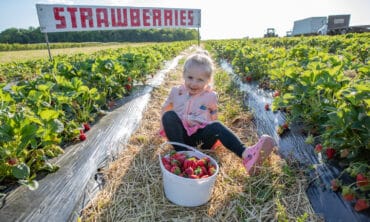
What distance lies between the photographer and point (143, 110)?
14.0ft

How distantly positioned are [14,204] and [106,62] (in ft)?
9.92

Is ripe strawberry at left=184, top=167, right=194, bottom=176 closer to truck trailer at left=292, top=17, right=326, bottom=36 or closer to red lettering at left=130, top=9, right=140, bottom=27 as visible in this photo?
red lettering at left=130, top=9, right=140, bottom=27

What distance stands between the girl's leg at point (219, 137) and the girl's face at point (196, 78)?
1.31 ft

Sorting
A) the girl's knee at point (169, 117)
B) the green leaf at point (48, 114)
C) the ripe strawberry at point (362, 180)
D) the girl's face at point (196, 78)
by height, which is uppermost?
the girl's face at point (196, 78)

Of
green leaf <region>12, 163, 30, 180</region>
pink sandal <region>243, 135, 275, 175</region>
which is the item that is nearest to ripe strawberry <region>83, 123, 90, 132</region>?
green leaf <region>12, 163, 30, 180</region>

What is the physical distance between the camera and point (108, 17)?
857 centimetres

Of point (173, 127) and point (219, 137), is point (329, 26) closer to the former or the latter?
point (219, 137)

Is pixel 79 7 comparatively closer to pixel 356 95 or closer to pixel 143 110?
pixel 143 110

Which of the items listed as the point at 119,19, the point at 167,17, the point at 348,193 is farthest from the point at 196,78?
the point at 167,17

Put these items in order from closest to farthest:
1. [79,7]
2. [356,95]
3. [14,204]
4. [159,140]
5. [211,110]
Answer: [356,95]
[14,204]
[211,110]
[159,140]
[79,7]

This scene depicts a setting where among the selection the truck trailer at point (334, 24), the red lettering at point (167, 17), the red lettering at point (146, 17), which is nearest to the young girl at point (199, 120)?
the red lettering at point (146, 17)

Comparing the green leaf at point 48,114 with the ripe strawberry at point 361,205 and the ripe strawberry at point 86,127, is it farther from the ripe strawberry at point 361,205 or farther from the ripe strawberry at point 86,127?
the ripe strawberry at point 361,205

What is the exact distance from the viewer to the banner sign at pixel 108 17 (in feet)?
20.6

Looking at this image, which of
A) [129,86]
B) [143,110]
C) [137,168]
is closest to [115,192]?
[137,168]
